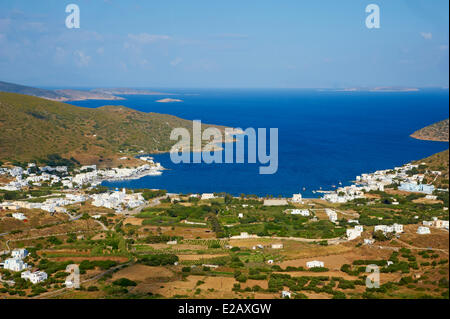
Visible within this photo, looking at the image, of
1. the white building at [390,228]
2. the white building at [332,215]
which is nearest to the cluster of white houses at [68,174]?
the white building at [332,215]

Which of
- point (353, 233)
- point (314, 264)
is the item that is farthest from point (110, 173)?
point (314, 264)

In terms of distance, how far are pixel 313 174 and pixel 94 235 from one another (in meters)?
17.1

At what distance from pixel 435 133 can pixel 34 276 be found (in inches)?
1654

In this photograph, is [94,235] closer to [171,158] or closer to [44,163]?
[44,163]

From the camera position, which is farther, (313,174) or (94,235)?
(313,174)

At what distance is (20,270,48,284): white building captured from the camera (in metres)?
13.7

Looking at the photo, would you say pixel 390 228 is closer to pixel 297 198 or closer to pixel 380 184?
pixel 297 198

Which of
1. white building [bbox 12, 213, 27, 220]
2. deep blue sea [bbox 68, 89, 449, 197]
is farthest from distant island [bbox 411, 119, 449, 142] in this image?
white building [bbox 12, 213, 27, 220]

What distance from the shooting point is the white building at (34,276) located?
13703 millimetres

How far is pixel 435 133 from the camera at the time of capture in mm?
45844

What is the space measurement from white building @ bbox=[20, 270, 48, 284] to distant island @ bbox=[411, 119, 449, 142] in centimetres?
3930

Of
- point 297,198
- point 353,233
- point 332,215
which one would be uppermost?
point 297,198
